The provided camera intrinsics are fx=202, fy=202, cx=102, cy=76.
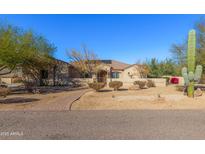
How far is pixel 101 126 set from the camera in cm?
652

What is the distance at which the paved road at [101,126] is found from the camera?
18.3 feet

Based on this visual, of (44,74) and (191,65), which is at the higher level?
(191,65)

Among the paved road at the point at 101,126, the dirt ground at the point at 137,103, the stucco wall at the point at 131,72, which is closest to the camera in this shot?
the paved road at the point at 101,126

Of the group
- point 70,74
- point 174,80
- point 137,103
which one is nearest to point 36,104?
point 137,103

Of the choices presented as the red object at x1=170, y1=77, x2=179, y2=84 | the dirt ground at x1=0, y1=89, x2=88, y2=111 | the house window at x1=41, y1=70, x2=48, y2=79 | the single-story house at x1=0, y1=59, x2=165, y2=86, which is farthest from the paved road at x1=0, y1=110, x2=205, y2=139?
the red object at x1=170, y1=77, x2=179, y2=84

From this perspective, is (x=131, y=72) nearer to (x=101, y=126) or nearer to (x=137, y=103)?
(x=137, y=103)

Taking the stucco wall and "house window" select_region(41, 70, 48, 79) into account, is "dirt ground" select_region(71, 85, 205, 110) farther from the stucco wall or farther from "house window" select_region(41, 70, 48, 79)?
the stucco wall

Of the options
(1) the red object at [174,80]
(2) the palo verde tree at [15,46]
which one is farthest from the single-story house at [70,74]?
(2) the palo verde tree at [15,46]

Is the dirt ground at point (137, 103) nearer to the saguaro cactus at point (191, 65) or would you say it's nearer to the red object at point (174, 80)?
the saguaro cactus at point (191, 65)

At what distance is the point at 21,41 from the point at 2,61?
2238 mm

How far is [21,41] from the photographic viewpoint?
1667cm

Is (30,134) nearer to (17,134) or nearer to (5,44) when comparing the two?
(17,134)

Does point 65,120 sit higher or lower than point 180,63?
lower

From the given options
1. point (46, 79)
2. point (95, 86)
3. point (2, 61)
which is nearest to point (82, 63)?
point (46, 79)
